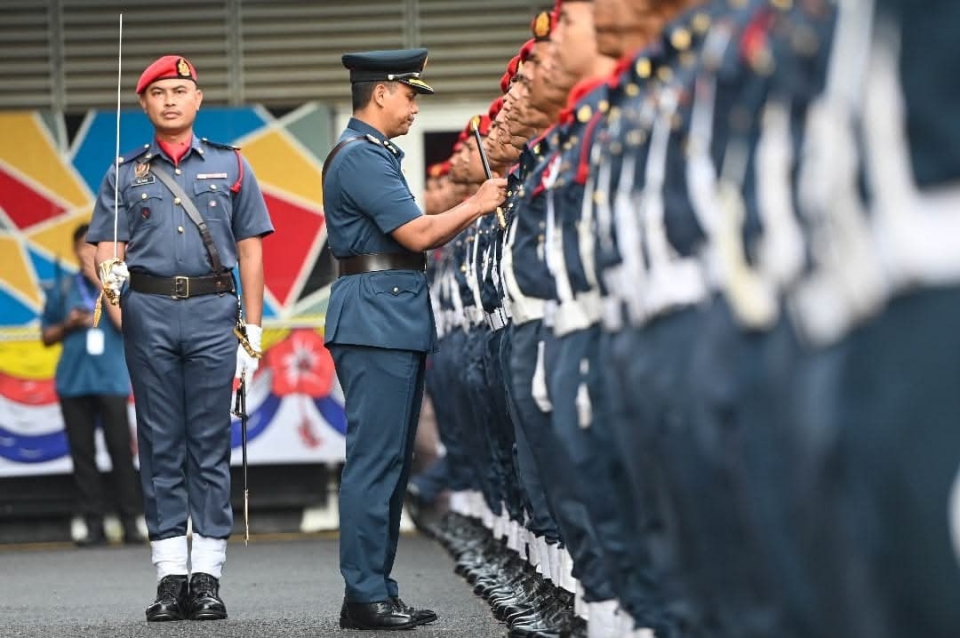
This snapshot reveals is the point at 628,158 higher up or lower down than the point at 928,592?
higher up

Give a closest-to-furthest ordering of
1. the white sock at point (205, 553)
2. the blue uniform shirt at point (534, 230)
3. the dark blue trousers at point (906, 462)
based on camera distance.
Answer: the dark blue trousers at point (906, 462) < the blue uniform shirt at point (534, 230) < the white sock at point (205, 553)

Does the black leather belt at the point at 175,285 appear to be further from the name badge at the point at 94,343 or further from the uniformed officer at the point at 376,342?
the name badge at the point at 94,343

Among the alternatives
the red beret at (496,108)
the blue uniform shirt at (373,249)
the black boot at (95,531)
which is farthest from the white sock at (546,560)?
the black boot at (95,531)

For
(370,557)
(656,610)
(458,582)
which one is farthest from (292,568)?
(656,610)

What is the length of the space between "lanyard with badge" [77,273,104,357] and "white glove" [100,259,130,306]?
4200 millimetres

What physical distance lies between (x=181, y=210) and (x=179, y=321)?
0.36 meters

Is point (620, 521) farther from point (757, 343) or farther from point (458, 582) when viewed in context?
point (458, 582)

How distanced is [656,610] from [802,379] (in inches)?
52.5

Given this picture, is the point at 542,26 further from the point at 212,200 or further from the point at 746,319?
the point at 746,319

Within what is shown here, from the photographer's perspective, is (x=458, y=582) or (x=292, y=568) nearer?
(x=458, y=582)

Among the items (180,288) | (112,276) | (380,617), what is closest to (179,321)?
(180,288)

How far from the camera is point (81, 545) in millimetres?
10211

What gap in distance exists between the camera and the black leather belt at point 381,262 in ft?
17.8

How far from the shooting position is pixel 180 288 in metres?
5.91
